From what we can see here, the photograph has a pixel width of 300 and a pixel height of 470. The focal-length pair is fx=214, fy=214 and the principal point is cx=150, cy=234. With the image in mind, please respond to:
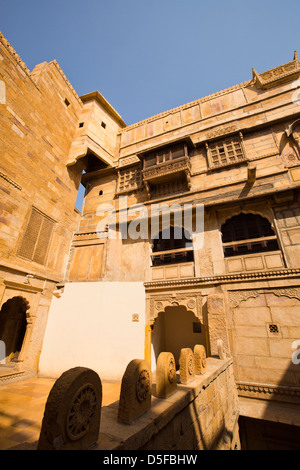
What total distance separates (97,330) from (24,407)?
9.55 ft

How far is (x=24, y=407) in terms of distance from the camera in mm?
4527

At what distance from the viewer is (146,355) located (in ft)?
22.7

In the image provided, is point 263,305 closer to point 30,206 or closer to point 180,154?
point 180,154

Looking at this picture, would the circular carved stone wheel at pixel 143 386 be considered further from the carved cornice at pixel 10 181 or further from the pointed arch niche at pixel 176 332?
the carved cornice at pixel 10 181

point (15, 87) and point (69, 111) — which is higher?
point (69, 111)

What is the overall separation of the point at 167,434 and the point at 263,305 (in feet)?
15.7

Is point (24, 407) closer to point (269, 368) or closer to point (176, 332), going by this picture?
point (269, 368)

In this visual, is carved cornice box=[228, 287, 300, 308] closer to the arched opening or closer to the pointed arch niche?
the pointed arch niche

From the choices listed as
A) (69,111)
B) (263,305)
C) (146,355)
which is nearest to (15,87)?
(69,111)

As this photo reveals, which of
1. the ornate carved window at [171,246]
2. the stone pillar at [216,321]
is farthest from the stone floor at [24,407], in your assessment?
the ornate carved window at [171,246]

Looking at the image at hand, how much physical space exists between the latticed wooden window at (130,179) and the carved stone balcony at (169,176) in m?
0.92

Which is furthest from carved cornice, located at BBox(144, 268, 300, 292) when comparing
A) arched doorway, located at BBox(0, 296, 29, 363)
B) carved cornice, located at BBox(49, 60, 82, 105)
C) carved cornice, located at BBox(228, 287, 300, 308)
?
carved cornice, located at BBox(49, 60, 82, 105)

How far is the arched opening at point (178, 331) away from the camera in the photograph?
933 centimetres

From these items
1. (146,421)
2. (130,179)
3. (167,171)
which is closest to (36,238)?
(130,179)
